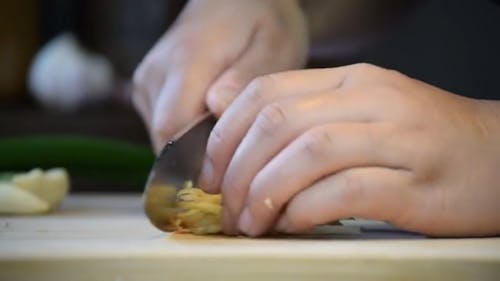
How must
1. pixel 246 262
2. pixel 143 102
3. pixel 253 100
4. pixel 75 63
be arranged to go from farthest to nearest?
pixel 75 63 < pixel 143 102 < pixel 253 100 < pixel 246 262

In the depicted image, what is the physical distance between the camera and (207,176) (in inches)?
22.0

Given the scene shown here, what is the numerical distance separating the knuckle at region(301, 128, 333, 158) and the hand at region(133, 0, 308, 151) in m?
0.23

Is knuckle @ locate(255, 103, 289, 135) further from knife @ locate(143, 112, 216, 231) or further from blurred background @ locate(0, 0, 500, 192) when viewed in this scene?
blurred background @ locate(0, 0, 500, 192)

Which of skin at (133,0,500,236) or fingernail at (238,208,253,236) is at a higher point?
skin at (133,0,500,236)

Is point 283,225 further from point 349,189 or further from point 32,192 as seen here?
point 32,192

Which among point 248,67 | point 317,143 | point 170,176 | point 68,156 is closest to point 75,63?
point 68,156

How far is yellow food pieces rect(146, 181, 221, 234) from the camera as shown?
55 cm

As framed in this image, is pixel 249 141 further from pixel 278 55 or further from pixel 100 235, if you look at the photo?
pixel 278 55

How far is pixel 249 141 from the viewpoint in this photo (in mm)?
521

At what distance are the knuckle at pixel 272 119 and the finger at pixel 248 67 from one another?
210 mm

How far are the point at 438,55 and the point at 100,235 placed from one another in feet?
2.23

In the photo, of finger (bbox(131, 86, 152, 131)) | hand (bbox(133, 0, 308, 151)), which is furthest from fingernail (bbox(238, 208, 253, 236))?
finger (bbox(131, 86, 152, 131))

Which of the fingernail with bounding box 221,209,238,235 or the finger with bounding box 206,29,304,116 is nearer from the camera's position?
the fingernail with bounding box 221,209,238,235

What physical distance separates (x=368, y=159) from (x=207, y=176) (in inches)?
4.0
